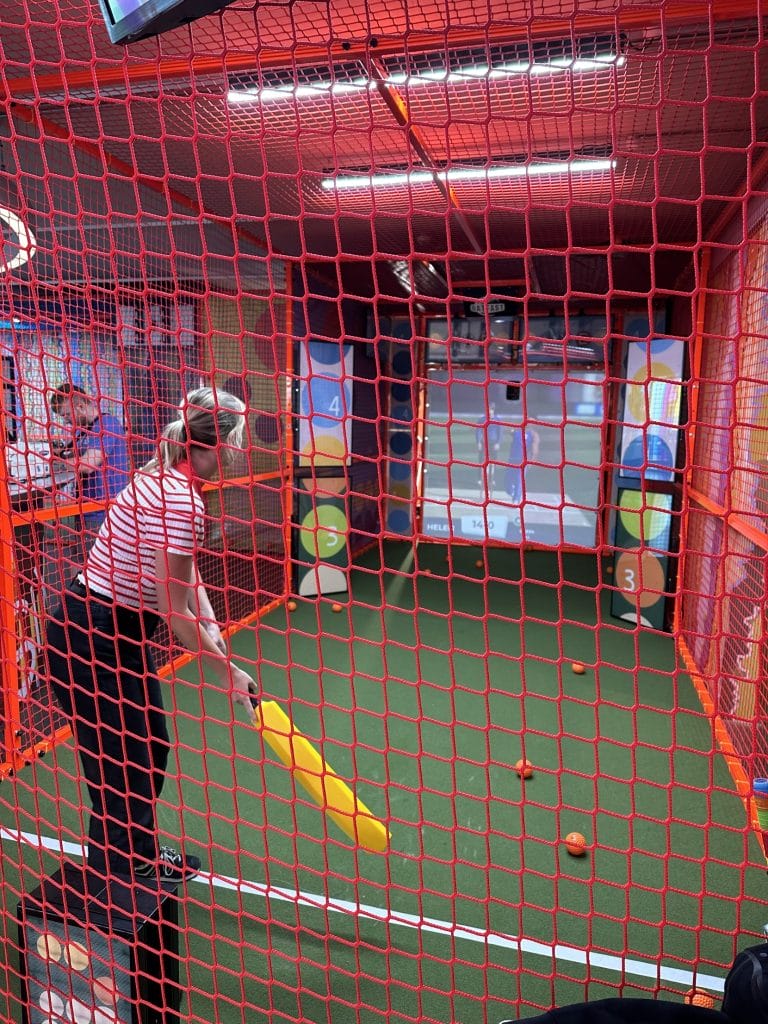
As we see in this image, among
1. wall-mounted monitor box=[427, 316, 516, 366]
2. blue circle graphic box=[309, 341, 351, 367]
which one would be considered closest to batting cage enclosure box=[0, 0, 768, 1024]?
blue circle graphic box=[309, 341, 351, 367]

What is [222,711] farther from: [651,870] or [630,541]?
[630,541]

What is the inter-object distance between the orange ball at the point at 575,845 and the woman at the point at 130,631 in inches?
48.0

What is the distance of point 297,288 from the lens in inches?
209

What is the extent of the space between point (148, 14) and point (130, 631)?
134 centimetres

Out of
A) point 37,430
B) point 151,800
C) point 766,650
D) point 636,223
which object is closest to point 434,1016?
point 151,800

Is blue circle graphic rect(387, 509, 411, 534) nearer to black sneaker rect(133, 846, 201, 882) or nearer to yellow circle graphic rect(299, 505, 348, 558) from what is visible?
yellow circle graphic rect(299, 505, 348, 558)

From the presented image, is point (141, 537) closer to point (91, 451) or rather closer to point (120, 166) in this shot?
point (91, 451)

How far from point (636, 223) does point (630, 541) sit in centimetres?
205

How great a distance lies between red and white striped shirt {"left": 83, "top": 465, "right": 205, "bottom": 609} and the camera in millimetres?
1683

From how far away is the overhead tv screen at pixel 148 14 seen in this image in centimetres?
116

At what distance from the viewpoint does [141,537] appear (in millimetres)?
1757

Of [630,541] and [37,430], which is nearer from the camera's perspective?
[37,430]

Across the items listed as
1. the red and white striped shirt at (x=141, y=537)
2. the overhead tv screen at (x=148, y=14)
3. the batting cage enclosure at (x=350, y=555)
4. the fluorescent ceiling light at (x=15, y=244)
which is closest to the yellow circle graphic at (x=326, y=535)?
the batting cage enclosure at (x=350, y=555)

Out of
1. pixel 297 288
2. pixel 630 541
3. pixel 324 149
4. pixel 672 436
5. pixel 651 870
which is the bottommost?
pixel 651 870
